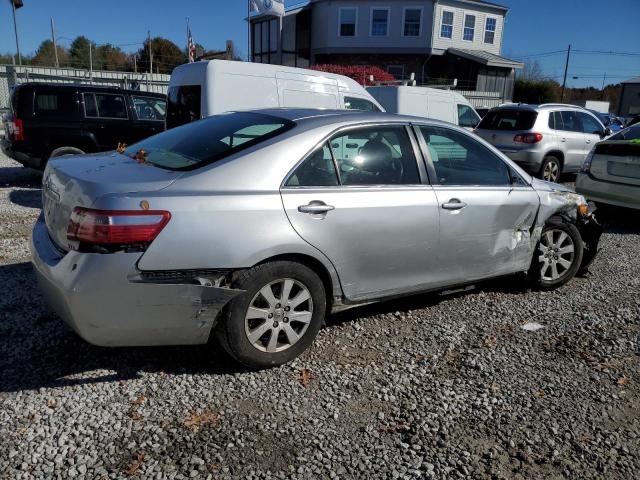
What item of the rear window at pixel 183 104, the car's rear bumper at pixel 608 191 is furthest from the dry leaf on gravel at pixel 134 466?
the car's rear bumper at pixel 608 191

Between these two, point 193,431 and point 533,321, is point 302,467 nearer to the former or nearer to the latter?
point 193,431

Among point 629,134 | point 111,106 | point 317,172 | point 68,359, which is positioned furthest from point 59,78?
point 317,172

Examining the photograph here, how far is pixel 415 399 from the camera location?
3.06 m

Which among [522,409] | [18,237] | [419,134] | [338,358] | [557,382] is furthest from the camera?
[18,237]

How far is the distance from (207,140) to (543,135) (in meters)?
8.83

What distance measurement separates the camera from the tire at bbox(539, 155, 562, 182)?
10.8 metres

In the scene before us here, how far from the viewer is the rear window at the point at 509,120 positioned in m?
10.7

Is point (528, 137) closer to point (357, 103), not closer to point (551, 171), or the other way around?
point (551, 171)

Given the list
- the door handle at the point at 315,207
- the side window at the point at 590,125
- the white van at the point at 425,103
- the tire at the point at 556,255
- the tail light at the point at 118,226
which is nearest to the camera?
the tail light at the point at 118,226

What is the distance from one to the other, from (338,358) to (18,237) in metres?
4.45

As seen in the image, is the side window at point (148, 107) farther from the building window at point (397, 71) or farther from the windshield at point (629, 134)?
the building window at point (397, 71)

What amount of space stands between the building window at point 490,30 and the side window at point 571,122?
2630cm

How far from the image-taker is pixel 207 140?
3600 mm

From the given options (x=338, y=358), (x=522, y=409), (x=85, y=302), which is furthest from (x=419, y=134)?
(x=85, y=302)
